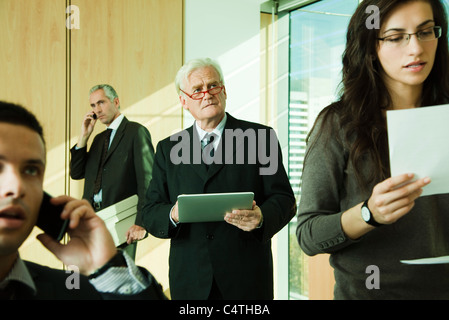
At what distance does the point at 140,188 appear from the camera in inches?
145

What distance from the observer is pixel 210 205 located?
6.55 feet

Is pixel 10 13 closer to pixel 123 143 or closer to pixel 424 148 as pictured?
pixel 123 143

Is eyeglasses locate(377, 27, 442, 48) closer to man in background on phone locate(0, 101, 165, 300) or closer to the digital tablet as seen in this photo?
→ the digital tablet

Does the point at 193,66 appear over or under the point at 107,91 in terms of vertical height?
under

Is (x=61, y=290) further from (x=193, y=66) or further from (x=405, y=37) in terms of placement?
(x=193, y=66)

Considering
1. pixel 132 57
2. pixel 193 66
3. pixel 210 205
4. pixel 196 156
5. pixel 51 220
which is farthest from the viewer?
pixel 132 57

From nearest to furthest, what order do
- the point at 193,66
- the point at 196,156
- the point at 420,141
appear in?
the point at 420,141, the point at 196,156, the point at 193,66

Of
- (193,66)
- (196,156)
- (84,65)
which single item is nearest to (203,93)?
(193,66)

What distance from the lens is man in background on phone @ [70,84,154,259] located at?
3.67 meters

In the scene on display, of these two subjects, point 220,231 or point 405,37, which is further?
point 220,231

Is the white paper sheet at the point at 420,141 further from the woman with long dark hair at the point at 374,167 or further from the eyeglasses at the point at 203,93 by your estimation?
the eyeglasses at the point at 203,93

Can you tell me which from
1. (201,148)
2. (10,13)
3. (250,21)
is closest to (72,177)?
(10,13)

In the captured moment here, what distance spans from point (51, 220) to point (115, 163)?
274 centimetres

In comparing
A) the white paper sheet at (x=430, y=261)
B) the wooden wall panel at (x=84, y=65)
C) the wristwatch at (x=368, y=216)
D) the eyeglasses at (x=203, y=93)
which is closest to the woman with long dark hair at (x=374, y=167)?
the wristwatch at (x=368, y=216)
